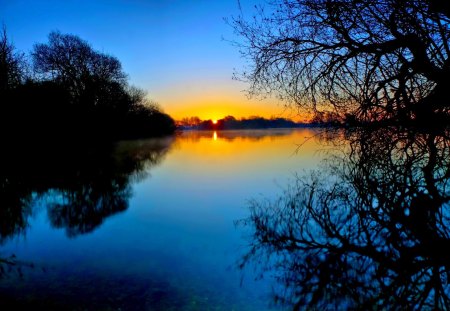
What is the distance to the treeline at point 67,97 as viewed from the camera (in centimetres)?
1906

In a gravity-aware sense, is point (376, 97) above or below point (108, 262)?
above

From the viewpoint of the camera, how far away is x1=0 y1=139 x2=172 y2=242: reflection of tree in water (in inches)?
303

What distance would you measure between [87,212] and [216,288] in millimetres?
5316

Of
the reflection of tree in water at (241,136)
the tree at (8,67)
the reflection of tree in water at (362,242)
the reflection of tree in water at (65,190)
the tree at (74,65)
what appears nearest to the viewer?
the reflection of tree in water at (362,242)

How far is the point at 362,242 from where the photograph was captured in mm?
5551

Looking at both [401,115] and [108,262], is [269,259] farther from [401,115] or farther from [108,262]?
[401,115]

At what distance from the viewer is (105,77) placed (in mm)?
38188

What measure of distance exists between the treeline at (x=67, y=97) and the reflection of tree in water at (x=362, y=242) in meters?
17.0

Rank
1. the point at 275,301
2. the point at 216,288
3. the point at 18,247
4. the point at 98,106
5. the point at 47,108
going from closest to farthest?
the point at 275,301 → the point at 216,288 → the point at 18,247 → the point at 47,108 → the point at 98,106

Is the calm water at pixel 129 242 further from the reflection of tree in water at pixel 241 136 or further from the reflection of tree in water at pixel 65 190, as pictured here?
the reflection of tree in water at pixel 241 136

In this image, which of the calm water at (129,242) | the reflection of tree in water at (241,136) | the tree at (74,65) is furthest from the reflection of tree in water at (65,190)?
the reflection of tree in water at (241,136)

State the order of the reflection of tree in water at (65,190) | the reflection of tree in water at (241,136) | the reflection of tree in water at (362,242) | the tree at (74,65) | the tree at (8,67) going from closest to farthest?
1. the reflection of tree in water at (362,242)
2. the reflection of tree in water at (65,190)
3. the tree at (8,67)
4. the tree at (74,65)
5. the reflection of tree in water at (241,136)

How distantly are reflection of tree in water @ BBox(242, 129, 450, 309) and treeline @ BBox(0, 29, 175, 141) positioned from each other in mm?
17028

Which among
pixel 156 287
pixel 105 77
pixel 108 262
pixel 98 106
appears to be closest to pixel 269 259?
pixel 156 287
